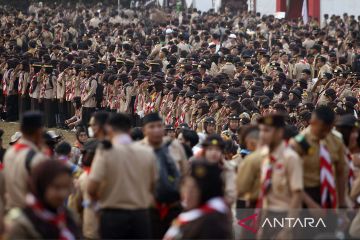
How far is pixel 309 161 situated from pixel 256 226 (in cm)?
102

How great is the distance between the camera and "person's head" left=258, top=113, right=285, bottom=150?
383 inches

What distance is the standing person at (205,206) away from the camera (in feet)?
26.1

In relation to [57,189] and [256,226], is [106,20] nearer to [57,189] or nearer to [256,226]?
[256,226]

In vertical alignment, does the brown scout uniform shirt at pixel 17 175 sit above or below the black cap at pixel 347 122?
below

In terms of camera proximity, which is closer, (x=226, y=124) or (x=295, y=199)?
(x=295, y=199)

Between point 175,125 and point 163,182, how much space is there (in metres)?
11.1

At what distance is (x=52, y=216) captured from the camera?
25.6 ft

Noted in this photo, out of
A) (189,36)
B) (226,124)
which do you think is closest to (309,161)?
(226,124)

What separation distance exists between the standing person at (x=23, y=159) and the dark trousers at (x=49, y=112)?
1791 cm

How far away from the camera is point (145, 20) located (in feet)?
159

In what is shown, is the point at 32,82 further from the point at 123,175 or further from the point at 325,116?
the point at 123,175

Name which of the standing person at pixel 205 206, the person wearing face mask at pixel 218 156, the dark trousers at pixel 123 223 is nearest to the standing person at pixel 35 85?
the person wearing face mask at pixel 218 156

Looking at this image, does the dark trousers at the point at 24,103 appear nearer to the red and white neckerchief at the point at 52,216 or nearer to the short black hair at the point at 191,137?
the short black hair at the point at 191,137

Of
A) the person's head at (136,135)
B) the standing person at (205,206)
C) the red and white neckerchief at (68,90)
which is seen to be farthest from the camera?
the red and white neckerchief at (68,90)
